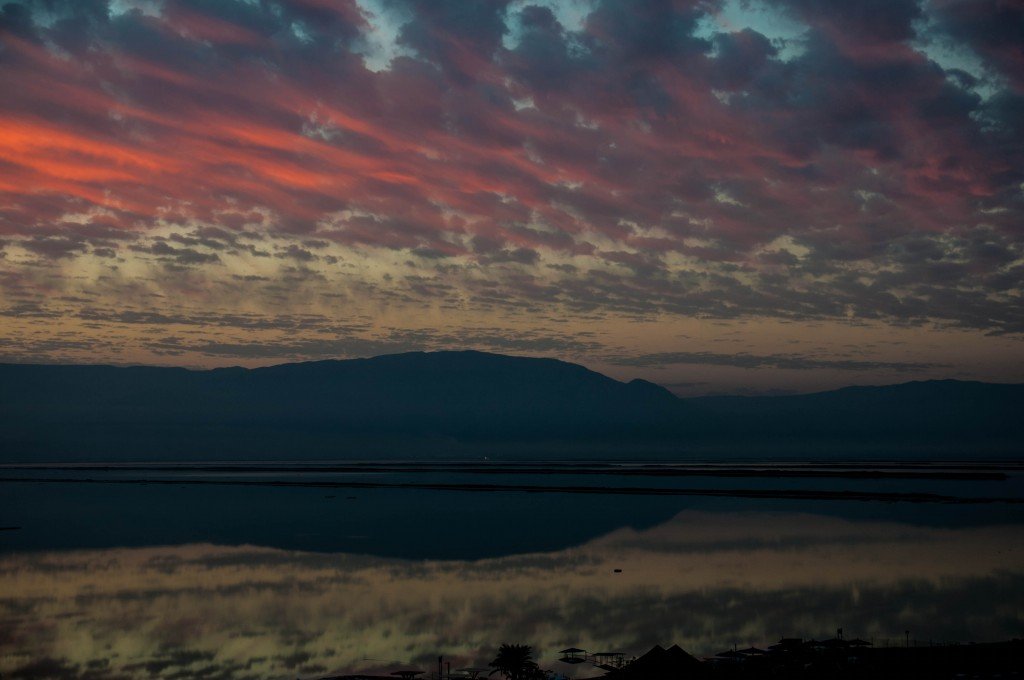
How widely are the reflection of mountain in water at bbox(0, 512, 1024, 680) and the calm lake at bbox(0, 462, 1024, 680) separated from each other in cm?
12

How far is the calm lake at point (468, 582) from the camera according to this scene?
83.4ft

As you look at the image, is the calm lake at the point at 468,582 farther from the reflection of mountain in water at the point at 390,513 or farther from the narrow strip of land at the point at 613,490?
the narrow strip of land at the point at 613,490

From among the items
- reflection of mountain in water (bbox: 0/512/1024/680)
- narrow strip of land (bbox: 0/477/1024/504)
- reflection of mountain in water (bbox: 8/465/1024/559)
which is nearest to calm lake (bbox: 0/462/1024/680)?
reflection of mountain in water (bbox: 0/512/1024/680)

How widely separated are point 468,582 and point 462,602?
386 cm

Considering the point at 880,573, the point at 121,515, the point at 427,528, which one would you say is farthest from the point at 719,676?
the point at 121,515

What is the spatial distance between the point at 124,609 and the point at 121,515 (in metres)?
36.3

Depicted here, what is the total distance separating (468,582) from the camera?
115 feet

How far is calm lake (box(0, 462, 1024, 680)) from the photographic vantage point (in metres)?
25.4

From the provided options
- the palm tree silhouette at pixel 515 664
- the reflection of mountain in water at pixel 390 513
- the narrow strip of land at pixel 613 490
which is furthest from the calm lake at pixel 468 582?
the narrow strip of land at pixel 613 490

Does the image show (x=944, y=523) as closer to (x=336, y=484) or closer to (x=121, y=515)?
(x=121, y=515)

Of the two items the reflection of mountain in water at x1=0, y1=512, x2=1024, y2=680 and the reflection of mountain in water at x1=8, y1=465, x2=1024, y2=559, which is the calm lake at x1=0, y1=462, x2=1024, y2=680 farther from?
the reflection of mountain in water at x1=8, y1=465, x2=1024, y2=559

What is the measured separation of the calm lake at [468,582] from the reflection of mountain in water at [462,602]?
116 millimetres

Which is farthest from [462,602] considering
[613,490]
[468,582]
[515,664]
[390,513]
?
[613,490]

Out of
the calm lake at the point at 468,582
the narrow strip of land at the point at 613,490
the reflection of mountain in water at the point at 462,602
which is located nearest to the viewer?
the reflection of mountain in water at the point at 462,602
